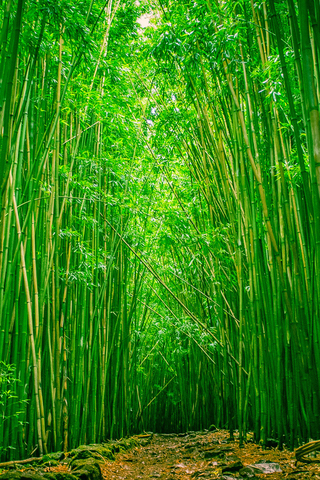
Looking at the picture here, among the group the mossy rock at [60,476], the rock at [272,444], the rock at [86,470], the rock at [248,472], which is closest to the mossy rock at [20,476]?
the mossy rock at [60,476]

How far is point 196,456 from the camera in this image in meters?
2.54

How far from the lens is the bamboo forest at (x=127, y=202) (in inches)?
71.7

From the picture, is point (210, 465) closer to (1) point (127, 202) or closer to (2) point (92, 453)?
(2) point (92, 453)

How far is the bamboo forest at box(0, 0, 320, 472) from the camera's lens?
5.98 feet

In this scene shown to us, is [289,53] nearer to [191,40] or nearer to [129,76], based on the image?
[191,40]

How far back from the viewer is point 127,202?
10.9 ft

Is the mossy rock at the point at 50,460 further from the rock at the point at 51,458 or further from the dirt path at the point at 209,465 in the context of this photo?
the dirt path at the point at 209,465

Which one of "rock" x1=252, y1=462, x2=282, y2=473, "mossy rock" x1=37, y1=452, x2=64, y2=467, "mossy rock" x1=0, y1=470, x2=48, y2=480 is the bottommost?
"mossy rock" x1=37, y1=452, x2=64, y2=467

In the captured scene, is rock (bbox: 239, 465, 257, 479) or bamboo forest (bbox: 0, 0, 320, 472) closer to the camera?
rock (bbox: 239, 465, 257, 479)

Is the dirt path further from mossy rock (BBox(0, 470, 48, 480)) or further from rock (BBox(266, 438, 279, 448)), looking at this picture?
mossy rock (BBox(0, 470, 48, 480))

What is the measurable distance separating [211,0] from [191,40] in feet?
0.86

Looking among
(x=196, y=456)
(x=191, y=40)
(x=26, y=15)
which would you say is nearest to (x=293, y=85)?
(x=191, y=40)

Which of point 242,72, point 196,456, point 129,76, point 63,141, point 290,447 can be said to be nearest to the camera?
point 290,447

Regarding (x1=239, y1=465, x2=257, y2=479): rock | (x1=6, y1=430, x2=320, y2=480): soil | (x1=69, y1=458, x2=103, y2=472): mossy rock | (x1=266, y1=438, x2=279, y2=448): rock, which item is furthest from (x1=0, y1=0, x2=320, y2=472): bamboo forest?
(x1=239, y1=465, x2=257, y2=479): rock
